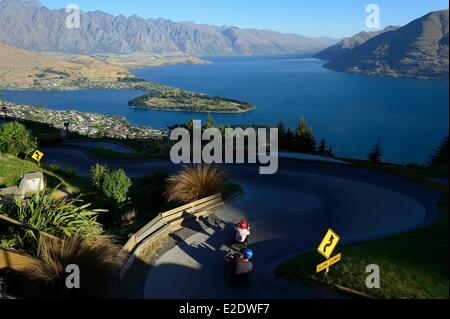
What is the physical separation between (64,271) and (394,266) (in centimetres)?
762

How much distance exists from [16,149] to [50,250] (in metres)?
18.6

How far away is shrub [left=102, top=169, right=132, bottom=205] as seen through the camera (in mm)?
17016

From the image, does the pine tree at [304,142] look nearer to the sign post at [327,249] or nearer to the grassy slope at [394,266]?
the grassy slope at [394,266]

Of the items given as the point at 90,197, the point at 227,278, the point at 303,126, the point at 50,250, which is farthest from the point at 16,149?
the point at 303,126

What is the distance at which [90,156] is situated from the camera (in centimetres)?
2970

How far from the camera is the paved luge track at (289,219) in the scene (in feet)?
32.2

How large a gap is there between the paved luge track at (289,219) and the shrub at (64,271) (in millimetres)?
1130

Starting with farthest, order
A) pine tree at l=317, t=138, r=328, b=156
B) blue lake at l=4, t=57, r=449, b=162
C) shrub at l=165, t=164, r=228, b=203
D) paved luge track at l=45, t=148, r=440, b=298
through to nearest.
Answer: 1. blue lake at l=4, t=57, r=449, b=162
2. pine tree at l=317, t=138, r=328, b=156
3. shrub at l=165, t=164, r=228, b=203
4. paved luge track at l=45, t=148, r=440, b=298

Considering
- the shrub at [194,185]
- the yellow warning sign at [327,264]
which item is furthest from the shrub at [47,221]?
the yellow warning sign at [327,264]

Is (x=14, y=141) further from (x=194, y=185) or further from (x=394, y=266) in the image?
(x=394, y=266)

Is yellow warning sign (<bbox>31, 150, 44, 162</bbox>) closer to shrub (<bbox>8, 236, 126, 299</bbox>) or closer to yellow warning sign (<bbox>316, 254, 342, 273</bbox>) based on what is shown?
shrub (<bbox>8, 236, 126, 299</bbox>)

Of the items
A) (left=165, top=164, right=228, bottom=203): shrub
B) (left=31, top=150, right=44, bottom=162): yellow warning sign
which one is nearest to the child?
(left=165, top=164, right=228, bottom=203): shrub

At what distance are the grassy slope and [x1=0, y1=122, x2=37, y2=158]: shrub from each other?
20766 mm

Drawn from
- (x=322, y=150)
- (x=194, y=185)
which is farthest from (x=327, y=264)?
(x=322, y=150)
